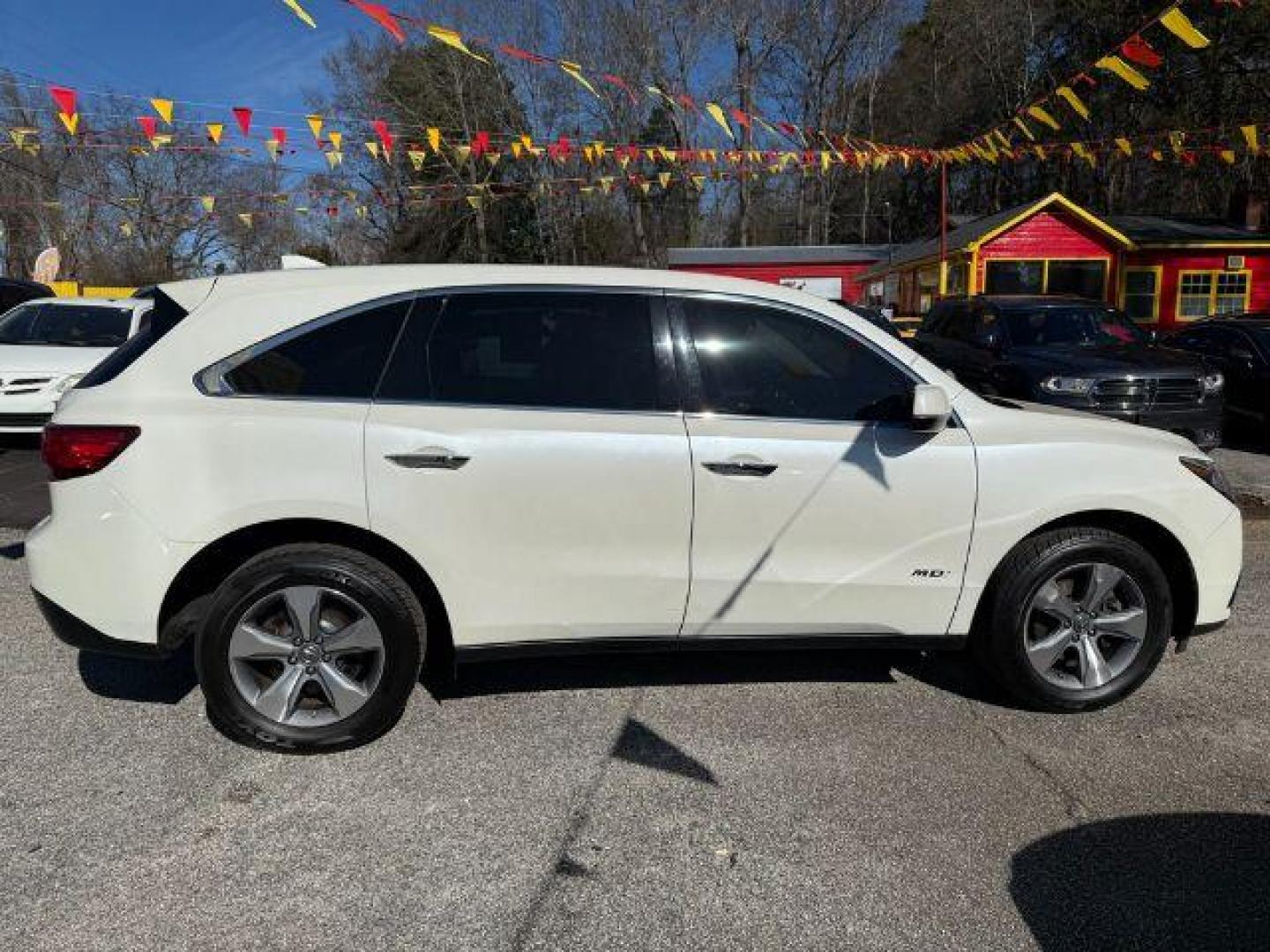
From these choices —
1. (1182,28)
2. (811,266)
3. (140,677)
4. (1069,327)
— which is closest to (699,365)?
(140,677)

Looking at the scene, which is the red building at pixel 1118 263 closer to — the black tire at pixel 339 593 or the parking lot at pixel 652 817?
the parking lot at pixel 652 817

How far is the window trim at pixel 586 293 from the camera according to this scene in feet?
10.7

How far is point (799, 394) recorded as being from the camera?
11.3 feet

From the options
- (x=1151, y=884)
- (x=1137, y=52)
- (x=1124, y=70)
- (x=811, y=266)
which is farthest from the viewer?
(x=811, y=266)

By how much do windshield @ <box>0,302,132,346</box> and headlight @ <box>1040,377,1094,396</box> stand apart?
372 inches

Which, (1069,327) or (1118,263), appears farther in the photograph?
(1118,263)

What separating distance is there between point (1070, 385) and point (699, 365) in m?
6.34

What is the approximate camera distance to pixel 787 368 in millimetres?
3453

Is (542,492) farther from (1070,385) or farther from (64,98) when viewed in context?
(64,98)

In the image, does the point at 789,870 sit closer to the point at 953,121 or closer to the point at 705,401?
the point at 705,401

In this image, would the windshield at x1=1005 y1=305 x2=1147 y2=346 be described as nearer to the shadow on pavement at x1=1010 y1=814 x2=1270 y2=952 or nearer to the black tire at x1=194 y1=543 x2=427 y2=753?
the shadow on pavement at x1=1010 y1=814 x2=1270 y2=952

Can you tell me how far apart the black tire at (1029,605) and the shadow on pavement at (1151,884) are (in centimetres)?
71

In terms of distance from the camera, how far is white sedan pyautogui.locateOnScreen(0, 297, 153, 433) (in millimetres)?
8805

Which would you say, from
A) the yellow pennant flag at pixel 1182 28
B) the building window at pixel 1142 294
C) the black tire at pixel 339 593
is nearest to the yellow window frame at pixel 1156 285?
the building window at pixel 1142 294
